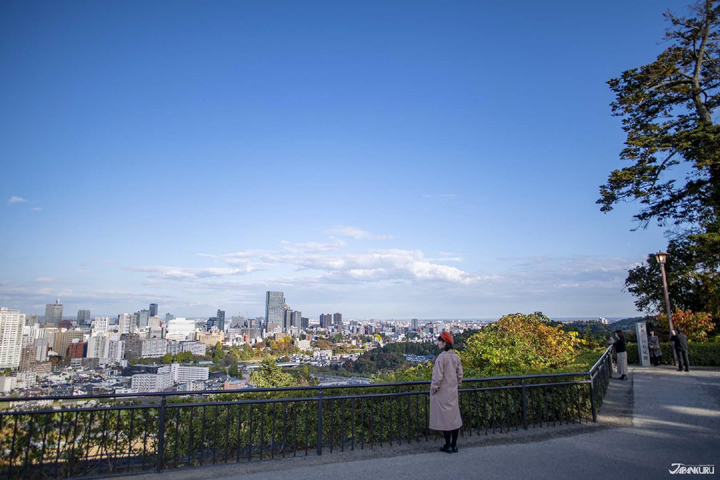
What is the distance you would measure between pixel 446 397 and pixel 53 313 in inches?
2983

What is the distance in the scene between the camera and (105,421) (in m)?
Answer: 5.23

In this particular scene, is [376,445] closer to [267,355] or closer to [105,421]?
[105,421]

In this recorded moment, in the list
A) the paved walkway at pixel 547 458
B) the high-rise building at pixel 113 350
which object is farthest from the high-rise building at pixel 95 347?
the paved walkway at pixel 547 458

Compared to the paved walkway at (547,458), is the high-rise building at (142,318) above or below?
above

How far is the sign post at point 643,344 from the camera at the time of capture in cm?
1791

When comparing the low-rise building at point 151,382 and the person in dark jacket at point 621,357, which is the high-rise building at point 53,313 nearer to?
the low-rise building at point 151,382

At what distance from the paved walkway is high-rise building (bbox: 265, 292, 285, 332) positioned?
111 meters

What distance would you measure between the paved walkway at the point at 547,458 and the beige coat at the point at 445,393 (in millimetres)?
448

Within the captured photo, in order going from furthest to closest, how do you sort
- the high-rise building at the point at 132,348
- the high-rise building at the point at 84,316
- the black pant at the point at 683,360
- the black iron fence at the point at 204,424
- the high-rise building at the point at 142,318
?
the high-rise building at the point at 142,318 → the high-rise building at the point at 84,316 → the high-rise building at the point at 132,348 → the black pant at the point at 683,360 → the black iron fence at the point at 204,424

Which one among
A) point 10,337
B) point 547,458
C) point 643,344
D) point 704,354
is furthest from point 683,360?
point 10,337

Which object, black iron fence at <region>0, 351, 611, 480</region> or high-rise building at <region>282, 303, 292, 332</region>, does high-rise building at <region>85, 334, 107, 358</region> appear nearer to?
black iron fence at <region>0, 351, 611, 480</region>

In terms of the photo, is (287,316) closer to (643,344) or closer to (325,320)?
(325,320)

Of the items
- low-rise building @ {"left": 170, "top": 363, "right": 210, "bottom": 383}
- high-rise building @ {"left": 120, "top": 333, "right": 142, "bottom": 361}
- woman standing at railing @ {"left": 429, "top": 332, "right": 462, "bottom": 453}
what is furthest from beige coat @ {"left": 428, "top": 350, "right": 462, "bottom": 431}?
high-rise building @ {"left": 120, "top": 333, "right": 142, "bottom": 361}

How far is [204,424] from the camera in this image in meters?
5.39
